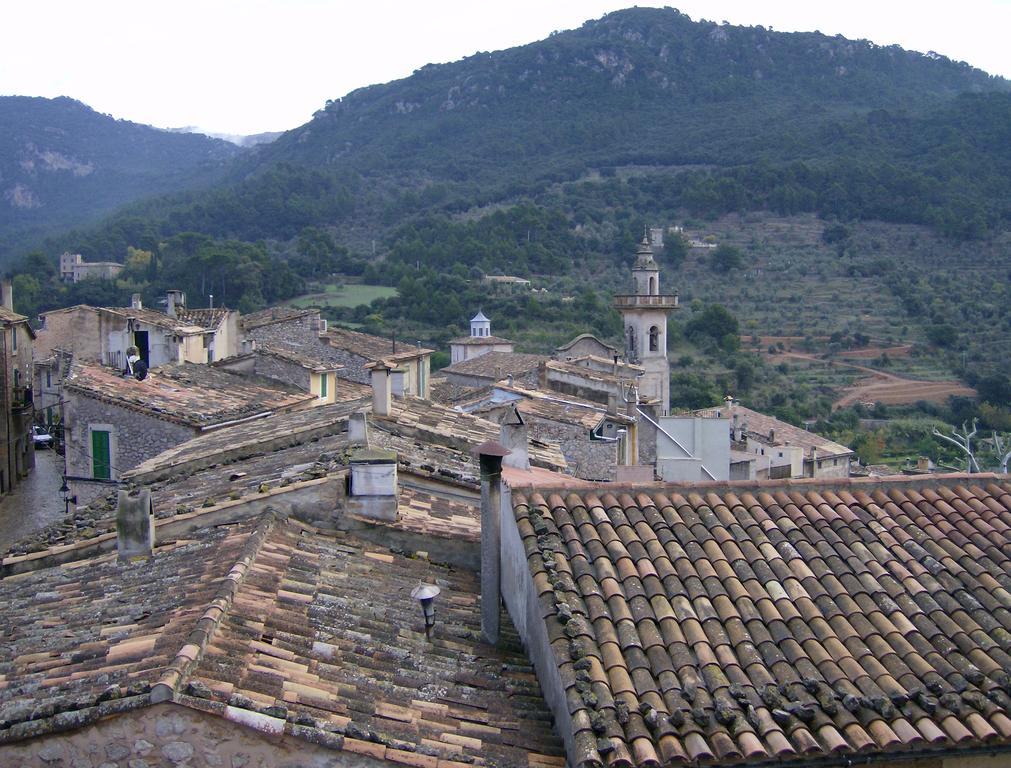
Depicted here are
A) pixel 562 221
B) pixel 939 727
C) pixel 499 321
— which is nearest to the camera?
A: pixel 939 727

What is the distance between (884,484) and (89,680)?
5395 millimetres

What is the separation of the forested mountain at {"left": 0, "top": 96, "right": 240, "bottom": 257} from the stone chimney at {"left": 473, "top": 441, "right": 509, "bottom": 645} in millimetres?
120622

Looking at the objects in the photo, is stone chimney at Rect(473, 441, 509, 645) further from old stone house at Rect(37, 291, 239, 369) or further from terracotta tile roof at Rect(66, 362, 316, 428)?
old stone house at Rect(37, 291, 239, 369)

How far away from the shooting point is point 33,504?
2311 centimetres

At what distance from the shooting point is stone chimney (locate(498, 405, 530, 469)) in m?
10.2

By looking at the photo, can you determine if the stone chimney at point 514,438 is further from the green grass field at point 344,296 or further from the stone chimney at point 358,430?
the green grass field at point 344,296

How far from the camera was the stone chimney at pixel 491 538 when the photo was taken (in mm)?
7691

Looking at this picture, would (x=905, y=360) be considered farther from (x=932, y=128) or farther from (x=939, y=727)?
(x=939, y=727)

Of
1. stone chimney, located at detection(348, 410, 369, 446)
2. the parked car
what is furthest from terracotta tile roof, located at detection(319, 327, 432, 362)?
stone chimney, located at detection(348, 410, 369, 446)

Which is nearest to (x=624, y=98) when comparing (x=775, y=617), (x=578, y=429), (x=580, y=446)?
(x=578, y=429)

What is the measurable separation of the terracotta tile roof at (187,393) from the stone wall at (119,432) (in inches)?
5.3

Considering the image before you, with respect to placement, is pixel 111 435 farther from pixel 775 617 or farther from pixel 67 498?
pixel 775 617

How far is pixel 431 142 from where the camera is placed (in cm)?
13925

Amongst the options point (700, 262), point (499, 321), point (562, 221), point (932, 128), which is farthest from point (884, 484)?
point (932, 128)
